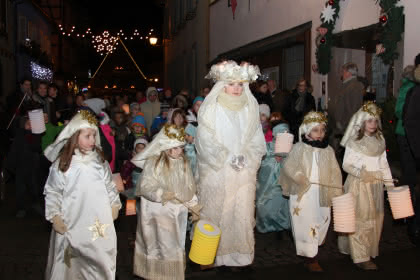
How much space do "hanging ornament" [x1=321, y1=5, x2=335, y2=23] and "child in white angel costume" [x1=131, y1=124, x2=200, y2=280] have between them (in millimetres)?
7073

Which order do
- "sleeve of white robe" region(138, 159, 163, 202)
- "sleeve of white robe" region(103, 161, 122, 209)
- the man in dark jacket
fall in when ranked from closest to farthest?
"sleeve of white robe" region(103, 161, 122, 209), "sleeve of white robe" region(138, 159, 163, 202), the man in dark jacket

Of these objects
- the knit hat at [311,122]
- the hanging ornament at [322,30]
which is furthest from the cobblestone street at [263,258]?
the hanging ornament at [322,30]

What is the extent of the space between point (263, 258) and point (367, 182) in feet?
5.03

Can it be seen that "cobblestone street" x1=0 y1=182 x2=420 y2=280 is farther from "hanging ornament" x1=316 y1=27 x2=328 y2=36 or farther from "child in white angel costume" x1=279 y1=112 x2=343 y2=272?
"hanging ornament" x1=316 y1=27 x2=328 y2=36

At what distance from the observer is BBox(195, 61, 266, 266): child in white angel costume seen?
5.81 metres

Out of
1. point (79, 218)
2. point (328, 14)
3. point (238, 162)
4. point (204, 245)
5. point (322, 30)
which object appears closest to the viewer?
point (79, 218)

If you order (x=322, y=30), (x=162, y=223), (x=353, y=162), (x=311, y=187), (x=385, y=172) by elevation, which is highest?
(x=322, y=30)

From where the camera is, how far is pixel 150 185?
5410 millimetres

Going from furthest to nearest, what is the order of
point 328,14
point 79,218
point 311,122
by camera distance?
point 328,14, point 311,122, point 79,218

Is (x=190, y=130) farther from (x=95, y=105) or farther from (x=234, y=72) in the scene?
(x=95, y=105)

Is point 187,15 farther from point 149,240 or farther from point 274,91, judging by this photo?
point 149,240

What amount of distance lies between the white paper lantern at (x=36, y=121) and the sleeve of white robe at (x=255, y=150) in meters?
3.42

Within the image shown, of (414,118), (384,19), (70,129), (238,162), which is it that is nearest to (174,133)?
(238,162)

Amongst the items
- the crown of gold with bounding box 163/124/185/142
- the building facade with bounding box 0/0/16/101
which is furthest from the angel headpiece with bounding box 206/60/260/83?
the building facade with bounding box 0/0/16/101
